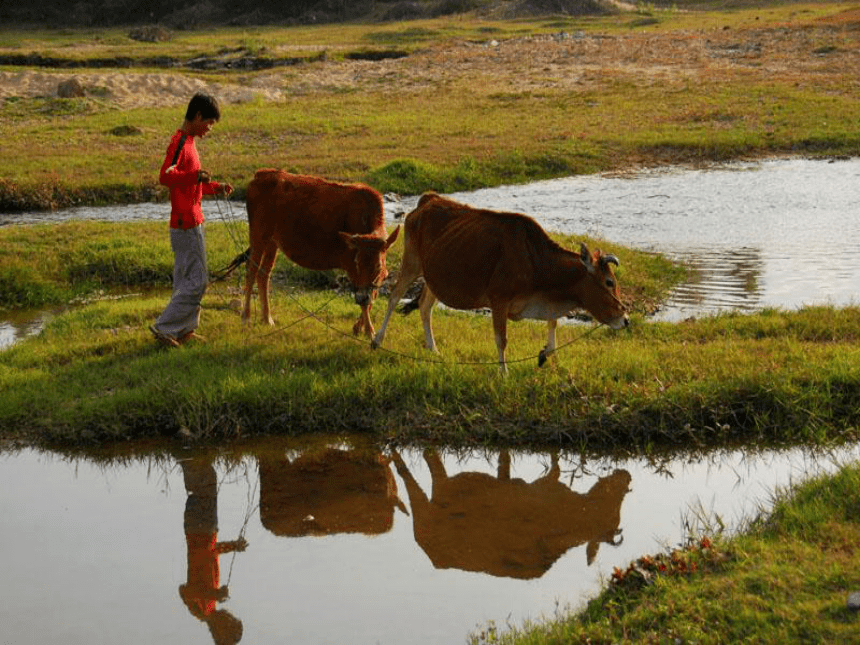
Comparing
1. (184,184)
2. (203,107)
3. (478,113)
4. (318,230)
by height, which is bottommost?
(478,113)

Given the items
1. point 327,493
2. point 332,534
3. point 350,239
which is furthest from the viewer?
point 350,239

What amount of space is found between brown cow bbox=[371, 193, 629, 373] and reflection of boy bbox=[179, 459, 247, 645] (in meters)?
3.08

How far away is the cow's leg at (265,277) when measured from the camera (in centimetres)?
1233

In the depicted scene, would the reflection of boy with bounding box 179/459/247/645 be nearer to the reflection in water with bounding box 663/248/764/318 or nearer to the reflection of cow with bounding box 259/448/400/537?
the reflection of cow with bounding box 259/448/400/537

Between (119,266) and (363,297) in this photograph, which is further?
(119,266)

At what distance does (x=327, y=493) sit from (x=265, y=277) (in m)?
4.28

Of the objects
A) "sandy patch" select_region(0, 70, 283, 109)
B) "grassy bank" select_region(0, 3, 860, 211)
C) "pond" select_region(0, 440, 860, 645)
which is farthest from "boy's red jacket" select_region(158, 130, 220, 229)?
"sandy patch" select_region(0, 70, 283, 109)

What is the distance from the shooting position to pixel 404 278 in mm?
11523

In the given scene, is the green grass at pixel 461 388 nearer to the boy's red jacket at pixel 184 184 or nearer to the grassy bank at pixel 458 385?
the grassy bank at pixel 458 385

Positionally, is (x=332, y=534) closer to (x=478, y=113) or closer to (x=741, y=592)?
(x=741, y=592)

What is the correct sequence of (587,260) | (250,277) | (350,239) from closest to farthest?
(587,260)
(350,239)
(250,277)

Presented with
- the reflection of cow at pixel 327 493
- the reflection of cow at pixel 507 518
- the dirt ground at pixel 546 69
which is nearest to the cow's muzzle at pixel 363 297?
the reflection of cow at pixel 327 493

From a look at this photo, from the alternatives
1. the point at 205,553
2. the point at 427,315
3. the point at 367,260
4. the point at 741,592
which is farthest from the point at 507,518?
the point at 367,260

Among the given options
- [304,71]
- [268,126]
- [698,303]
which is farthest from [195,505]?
[304,71]
